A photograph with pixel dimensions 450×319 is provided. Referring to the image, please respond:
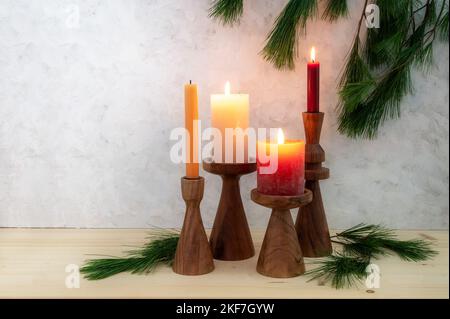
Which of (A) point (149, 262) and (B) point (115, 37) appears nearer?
(A) point (149, 262)

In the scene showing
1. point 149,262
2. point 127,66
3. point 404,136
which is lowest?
point 149,262

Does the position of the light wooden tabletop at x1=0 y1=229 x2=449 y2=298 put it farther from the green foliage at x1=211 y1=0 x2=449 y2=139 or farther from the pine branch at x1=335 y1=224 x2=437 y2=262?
the green foliage at x1=211 y1=0 x2=449 y2=139

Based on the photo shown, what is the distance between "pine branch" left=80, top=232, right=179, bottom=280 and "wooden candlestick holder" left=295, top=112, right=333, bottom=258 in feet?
0.60

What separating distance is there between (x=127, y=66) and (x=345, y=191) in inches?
15.8

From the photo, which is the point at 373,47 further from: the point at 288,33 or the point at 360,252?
the point at 360,252

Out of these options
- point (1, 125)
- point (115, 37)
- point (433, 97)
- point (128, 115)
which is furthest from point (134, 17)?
point (433, 97)

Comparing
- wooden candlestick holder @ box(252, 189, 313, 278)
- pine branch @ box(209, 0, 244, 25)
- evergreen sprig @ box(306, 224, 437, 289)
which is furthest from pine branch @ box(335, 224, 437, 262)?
pine branch @ box(209, 0, 244, 25)

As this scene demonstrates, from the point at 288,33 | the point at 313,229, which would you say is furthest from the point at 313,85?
the point at 313,229

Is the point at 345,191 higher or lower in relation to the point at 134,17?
lower

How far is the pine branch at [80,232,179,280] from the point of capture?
76cm

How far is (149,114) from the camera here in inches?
37.1

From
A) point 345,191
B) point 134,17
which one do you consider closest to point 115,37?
point 134,17

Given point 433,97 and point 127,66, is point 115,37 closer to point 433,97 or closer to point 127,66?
point 127,66

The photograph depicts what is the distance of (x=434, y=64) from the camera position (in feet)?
3.04
